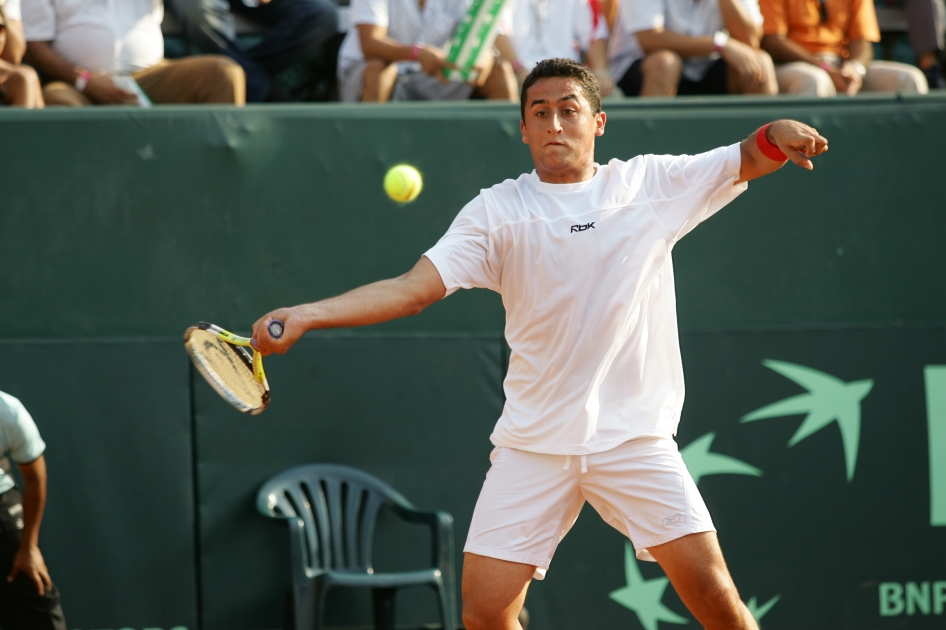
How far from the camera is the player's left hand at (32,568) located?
173 inches

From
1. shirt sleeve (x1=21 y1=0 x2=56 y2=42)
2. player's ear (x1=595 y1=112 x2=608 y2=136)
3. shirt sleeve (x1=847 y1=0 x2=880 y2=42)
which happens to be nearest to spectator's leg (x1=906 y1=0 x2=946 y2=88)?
shirt sleeve (x1=847 y1=0 x2=880 y2=42)

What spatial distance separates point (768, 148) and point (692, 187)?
27 cm

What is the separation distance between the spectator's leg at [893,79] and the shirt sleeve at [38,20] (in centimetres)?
464

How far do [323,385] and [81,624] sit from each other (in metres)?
1.56

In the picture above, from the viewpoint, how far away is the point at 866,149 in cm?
523

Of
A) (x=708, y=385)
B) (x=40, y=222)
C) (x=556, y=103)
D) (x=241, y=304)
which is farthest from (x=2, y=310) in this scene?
(x=708, y=385)

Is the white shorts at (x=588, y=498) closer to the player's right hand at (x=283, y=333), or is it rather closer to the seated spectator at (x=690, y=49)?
the player's right hand at (x=283, y=333)

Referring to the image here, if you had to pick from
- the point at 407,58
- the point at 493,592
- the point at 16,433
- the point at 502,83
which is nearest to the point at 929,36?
the point at 502,83

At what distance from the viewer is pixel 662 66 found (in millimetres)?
5801

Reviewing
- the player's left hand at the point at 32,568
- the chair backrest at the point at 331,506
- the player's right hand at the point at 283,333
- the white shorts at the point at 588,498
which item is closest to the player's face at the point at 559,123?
the white shorts at the point at 588,498

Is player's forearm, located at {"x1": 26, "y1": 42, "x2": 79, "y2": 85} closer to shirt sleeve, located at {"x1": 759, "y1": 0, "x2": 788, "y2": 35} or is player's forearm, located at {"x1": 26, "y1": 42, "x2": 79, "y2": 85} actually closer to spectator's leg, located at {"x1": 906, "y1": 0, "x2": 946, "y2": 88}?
shirt sleeve, located at {"x1": 759, "y1": 0, "x2": 788, "y2": 35}

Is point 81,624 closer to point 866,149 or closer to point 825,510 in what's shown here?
point 825,510

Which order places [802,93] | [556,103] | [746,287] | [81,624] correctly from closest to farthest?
[556,103], [81,624], [746,287], [802,93]

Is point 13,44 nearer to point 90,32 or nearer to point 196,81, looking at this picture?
point 90,32
